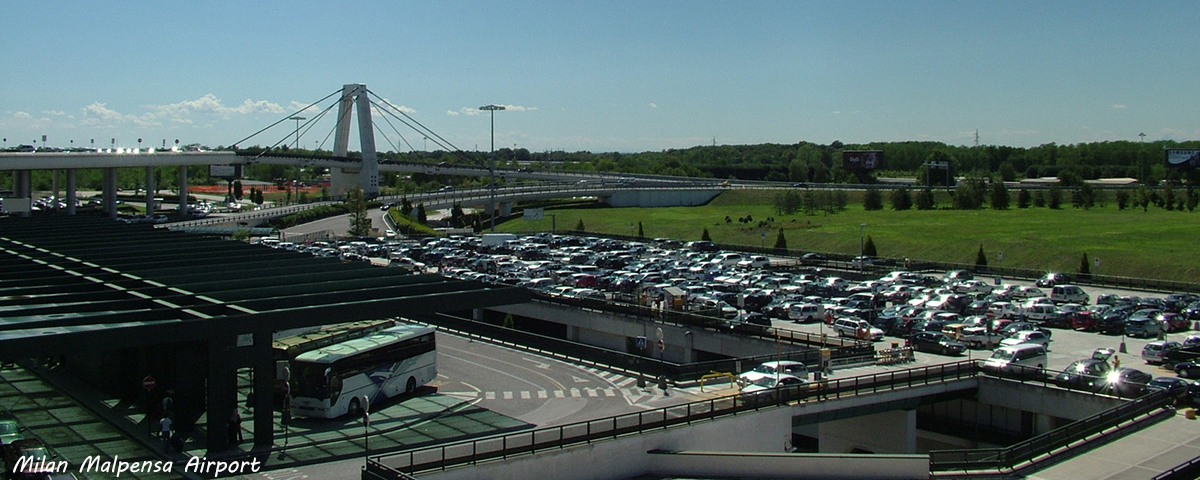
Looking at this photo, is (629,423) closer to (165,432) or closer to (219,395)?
(219,395)

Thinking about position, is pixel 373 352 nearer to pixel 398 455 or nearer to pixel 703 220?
pixel 398 455

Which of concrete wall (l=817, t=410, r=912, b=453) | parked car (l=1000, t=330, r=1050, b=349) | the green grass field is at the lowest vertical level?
concrete wall (l=817, t=410, r=912, b=453)

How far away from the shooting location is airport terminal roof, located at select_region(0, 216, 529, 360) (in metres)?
19.8

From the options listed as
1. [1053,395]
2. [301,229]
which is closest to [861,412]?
[1053,395]

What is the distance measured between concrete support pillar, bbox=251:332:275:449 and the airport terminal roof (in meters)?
0.39

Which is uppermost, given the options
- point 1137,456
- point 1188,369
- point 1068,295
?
point 1068,295

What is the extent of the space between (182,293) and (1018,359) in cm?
2428

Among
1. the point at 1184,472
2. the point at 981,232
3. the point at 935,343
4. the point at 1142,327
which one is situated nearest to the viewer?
the point at 1184,472

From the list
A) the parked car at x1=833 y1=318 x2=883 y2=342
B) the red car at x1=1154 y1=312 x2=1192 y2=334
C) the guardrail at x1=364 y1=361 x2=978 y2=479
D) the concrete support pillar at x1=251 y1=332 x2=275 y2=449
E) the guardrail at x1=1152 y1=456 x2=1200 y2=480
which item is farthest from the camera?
the red car at x1=1154 y1=312 x2=1192 y2=334

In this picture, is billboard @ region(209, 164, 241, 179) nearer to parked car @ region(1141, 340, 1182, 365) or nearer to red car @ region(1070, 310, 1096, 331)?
red car @ region(1070, 310, 1096, 331)

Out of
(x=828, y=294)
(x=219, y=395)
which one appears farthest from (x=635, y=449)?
(x=828, y=294)

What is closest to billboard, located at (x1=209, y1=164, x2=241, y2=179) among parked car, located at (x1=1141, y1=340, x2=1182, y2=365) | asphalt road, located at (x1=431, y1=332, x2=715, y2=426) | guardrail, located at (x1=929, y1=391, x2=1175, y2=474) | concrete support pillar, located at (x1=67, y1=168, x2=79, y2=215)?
concrete support pillar, located at (x1=67, y1=168, x2=79, y2=215)

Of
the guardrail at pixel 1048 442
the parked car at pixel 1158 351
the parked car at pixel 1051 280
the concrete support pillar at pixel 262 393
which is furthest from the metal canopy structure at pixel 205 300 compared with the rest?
the parked car at pixel 1051 280

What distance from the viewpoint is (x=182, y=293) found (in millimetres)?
23750
